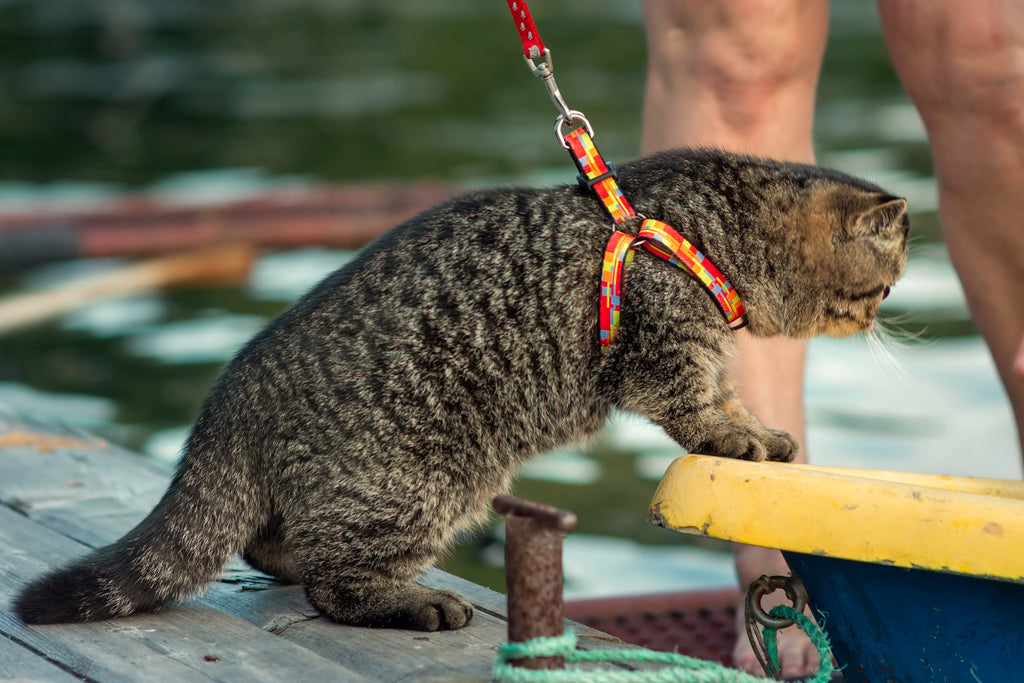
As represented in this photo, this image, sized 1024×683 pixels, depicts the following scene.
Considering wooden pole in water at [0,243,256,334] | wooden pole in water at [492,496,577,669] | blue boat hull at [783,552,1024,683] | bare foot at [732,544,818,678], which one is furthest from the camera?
wooden pole in water at [0,243,256,334]

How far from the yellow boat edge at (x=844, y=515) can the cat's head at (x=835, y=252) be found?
1.88 ft

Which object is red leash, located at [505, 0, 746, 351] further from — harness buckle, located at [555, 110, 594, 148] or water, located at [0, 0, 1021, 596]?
water, located at [0, 0, 1021, 596]

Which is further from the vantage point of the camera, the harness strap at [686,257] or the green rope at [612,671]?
→ the harness strap at [686,257]

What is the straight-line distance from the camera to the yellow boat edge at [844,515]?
6.07 feet

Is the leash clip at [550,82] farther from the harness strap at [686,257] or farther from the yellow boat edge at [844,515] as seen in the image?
the yellow boat edge at [844,515]

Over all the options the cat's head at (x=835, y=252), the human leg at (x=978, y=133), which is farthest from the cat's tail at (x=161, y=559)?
the human leg at (x=978, y=133)

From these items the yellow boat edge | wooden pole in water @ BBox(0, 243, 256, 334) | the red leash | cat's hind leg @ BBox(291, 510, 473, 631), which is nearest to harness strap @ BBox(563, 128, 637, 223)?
the red leash

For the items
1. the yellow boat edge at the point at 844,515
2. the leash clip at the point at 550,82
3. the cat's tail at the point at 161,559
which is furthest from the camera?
the leash clip at the point at 550,82

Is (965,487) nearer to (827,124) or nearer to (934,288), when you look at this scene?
(934,288)

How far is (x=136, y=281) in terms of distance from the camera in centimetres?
603

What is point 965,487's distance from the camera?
7.47 ft

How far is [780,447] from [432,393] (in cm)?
65

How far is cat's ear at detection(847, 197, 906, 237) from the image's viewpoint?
8.23 feet

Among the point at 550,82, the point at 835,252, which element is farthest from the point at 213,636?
the point at 835,252
